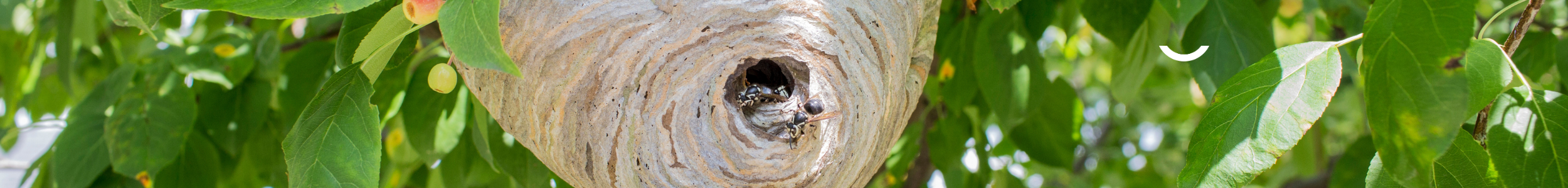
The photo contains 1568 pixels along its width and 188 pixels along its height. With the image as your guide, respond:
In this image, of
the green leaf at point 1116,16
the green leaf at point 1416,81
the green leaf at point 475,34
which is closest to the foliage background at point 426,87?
the green leaf at point 1116,16

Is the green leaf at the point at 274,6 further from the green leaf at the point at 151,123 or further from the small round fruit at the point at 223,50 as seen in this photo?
the small round fruit at the point at 223,50

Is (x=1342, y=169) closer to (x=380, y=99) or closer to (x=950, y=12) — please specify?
(x=950, y=12)

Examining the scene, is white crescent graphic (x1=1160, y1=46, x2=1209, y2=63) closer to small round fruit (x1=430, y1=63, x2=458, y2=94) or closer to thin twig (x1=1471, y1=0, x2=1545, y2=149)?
thin twig (x1=1471, y1=0, x2=1545, y2=149)

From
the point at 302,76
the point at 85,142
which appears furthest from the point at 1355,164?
the point at 85,142

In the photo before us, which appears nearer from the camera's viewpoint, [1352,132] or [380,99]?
[380,99]

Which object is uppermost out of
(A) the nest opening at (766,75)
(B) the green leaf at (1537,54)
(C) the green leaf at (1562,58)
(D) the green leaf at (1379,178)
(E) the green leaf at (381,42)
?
(E) the green leaf at (381,42)

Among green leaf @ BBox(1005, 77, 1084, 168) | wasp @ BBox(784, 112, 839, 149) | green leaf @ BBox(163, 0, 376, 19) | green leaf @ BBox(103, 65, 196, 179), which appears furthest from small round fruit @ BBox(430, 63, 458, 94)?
green leaf @ BBox(1005, 77, 1084, 168)

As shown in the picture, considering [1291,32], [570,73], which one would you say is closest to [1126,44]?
[570,73]
